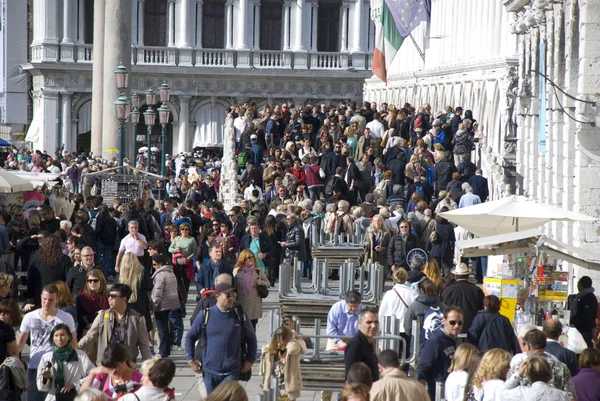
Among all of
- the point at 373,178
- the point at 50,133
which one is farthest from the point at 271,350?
the point at 50,133

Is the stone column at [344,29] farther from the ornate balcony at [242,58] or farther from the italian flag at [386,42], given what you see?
the italian flag at [386,42]

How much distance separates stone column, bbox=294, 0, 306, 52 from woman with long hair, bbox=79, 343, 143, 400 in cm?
5965

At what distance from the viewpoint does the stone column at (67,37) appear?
223 ft

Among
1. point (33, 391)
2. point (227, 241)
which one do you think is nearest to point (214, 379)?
point (33, 391)

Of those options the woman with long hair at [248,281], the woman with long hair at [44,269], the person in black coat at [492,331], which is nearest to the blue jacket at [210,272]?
the woman with long hair at [248,281]

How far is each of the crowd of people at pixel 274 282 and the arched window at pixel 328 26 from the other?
3762cm

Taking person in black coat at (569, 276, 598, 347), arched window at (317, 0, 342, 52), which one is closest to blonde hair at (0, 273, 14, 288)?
person in black coat at (569, 276, 598, 347)

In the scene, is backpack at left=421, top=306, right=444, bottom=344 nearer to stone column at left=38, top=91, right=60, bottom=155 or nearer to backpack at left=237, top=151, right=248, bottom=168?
backpack at left=237, top=151, right=248, bottom=168

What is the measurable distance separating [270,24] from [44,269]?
55.9m

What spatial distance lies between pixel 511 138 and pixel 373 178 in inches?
186

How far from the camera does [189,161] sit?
51906 mm

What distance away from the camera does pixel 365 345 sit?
12023mm

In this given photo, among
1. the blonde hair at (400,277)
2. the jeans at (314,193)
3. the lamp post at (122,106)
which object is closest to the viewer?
the blonde hair at (400,277)

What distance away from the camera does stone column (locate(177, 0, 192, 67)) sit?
6906cm
